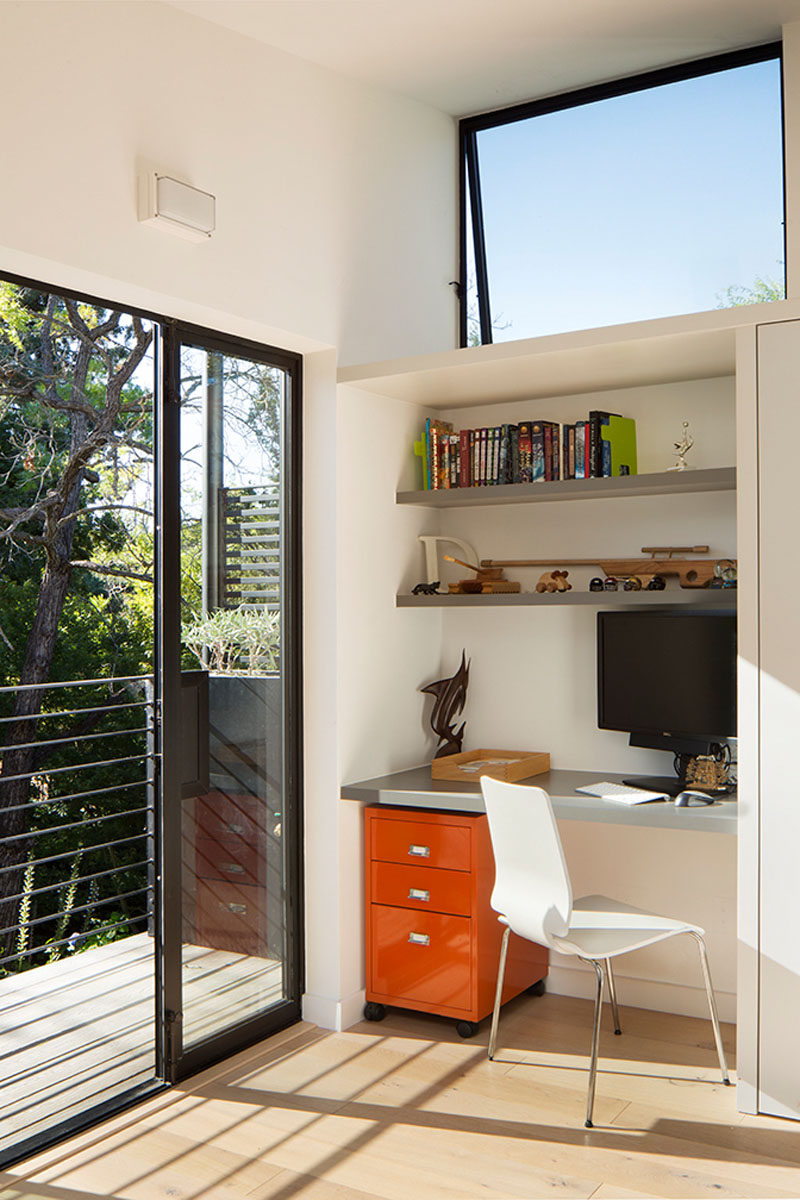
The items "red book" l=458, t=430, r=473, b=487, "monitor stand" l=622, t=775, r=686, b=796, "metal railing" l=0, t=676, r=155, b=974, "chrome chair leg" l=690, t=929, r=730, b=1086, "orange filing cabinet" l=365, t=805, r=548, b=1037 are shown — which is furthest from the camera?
"metal railing" l=0, t=676, r=155, b=974

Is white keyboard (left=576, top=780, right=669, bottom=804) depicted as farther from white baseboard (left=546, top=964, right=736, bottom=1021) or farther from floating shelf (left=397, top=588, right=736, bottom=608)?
white baseboard (left=546, top=964, right=736, bottom=1021)

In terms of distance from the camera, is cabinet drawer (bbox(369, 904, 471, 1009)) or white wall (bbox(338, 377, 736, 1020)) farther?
white wall (bbox(338, 377, 736, 1020))

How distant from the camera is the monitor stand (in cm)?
333

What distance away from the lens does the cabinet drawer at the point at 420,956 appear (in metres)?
3.46

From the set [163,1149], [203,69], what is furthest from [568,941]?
[203,69]

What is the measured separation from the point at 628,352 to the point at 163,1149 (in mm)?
2564

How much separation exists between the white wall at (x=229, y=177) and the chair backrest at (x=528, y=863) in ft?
5.30

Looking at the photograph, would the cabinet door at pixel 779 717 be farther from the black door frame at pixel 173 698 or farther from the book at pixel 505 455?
the black door frame at pixel 173 698

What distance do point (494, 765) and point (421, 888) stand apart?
49 cm

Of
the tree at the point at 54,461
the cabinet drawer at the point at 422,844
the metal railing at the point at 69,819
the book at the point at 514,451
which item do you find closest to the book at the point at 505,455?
the book at the point at 514,451

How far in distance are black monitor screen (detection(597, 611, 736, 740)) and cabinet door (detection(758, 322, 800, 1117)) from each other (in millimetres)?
391

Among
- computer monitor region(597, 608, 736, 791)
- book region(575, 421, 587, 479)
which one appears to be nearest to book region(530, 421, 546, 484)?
book region(575, 421, 587, 479)

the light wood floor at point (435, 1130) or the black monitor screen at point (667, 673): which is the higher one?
the black monitor screen at point (667, 673)

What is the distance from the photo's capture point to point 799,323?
2.85 metres
